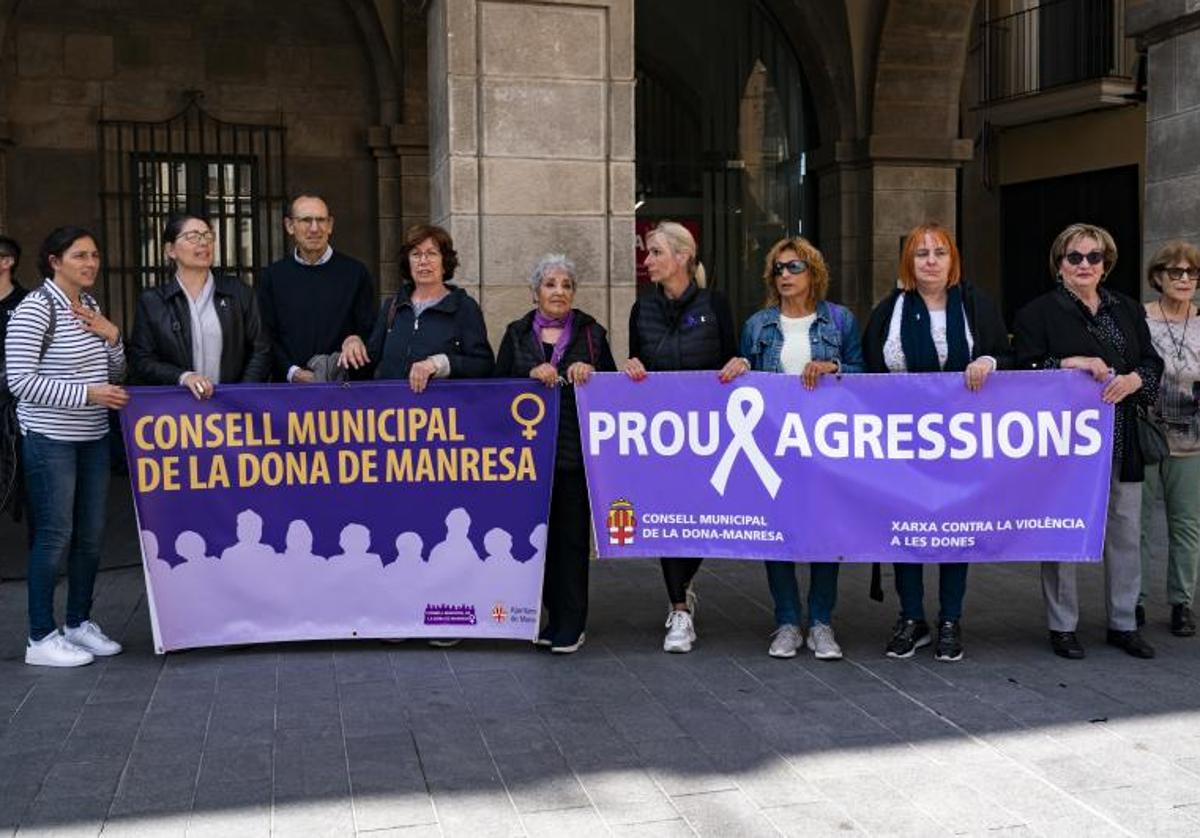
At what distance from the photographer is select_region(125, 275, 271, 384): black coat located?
5.83 meters

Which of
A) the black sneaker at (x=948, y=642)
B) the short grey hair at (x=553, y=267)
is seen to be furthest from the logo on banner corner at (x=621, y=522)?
the black sneaker at (x=948, y=642)

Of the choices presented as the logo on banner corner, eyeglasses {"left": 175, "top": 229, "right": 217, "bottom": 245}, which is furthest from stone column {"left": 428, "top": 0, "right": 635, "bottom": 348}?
the logo on banner corner

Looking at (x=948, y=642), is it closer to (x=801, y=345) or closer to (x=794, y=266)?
(x=801, y=345)

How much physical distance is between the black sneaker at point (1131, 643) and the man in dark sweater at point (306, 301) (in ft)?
12.2

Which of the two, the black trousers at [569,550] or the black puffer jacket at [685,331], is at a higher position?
the black puffer jacket at [685,331]

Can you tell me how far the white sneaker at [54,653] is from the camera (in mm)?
5742

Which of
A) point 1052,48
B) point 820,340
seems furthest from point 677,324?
point 1052,48

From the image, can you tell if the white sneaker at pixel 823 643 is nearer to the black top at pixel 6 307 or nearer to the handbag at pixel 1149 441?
the handbag at pixel 1149 441

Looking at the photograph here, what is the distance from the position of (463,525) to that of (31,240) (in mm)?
9349

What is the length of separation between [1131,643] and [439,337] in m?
3.31

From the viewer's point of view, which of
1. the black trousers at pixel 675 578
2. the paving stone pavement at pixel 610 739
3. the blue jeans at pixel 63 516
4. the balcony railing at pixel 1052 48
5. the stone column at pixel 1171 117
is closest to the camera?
the paving stone pavement at pixel 610 739

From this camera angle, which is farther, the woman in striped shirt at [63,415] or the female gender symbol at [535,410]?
the female gender symbol at [535,410]

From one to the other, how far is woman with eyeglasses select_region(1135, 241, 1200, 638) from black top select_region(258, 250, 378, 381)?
3741mm

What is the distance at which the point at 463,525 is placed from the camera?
596cm
